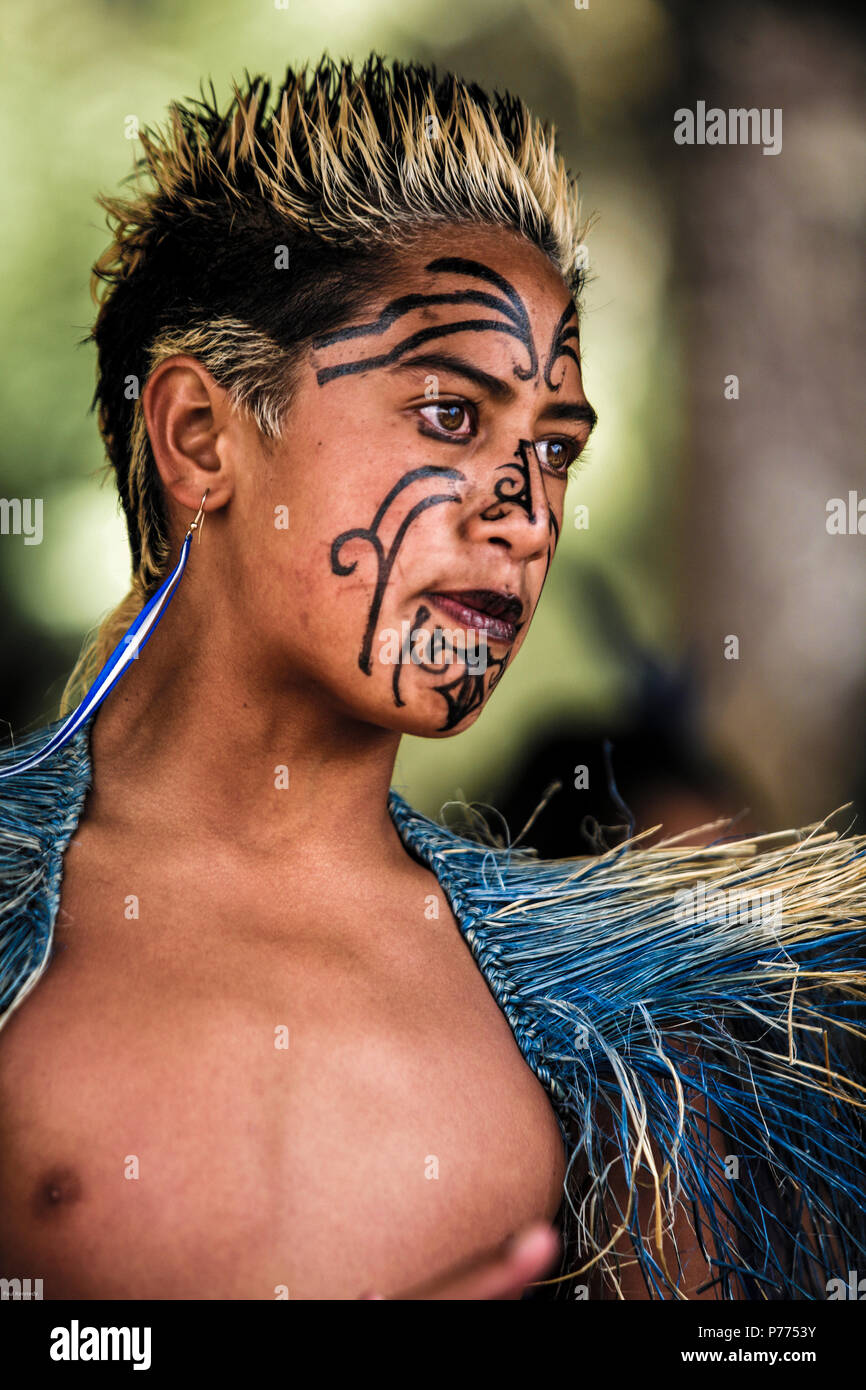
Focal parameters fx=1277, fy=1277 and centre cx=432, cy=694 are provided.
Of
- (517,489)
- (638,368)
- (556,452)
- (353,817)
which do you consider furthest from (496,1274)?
(638,368)

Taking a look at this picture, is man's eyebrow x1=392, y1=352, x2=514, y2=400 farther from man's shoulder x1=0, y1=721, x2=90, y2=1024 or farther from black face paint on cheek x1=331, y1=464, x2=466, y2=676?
man's shoulder x1=0, y1=721, x2=90, y2=1024

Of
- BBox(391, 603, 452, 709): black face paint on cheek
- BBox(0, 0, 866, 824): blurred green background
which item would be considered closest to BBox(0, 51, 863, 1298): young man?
BBox(391, 603, 452, 709): black face paint on cheek

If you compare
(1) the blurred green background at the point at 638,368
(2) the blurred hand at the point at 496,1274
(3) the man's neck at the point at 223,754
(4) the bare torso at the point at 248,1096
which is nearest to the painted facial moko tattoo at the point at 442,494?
(3) the man's neck at the point at 223,754

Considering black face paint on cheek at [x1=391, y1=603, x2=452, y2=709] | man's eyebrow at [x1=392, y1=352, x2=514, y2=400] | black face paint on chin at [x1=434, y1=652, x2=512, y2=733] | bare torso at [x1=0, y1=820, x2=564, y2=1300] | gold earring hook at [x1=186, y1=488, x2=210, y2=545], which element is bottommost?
bare torso at [x1=0, y1=820, x2=564, y2=1300]

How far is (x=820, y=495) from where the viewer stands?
2.46m

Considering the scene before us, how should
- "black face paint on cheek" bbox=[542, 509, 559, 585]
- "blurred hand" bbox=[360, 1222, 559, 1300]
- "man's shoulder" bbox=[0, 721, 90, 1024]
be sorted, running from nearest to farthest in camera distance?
"blurred hand" bbox=[360, 1222, 559, 1300] → "man's shoulder" bbox=[0, 721, 90, 1024] → "black face paint on cheek" bbox=[542, 509, 559, 585]

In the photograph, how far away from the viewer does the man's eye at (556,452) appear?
55.6 inches

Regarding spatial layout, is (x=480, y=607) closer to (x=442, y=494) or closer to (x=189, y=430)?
(x=442, y=494)

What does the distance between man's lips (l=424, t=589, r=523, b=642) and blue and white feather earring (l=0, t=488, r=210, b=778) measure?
0.93 feet

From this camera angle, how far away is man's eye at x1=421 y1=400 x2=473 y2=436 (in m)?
1.31

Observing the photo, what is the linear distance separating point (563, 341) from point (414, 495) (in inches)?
10.5

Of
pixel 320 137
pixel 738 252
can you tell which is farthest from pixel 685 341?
pixel 320 137

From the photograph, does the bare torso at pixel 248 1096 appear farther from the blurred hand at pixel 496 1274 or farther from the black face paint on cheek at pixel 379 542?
the black face paint on cheek at pixel 379 542

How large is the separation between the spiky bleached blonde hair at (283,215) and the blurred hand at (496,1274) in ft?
2.67
